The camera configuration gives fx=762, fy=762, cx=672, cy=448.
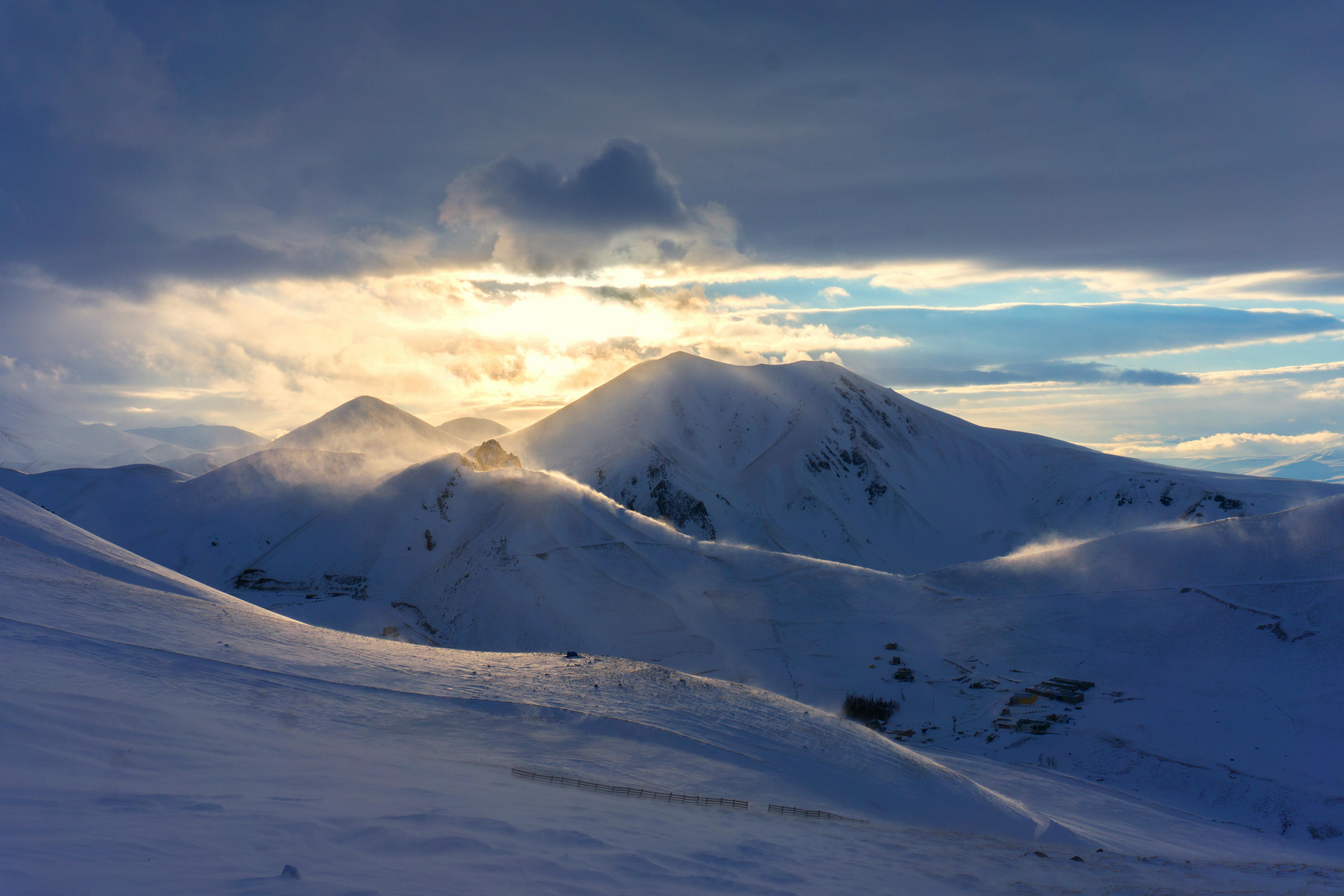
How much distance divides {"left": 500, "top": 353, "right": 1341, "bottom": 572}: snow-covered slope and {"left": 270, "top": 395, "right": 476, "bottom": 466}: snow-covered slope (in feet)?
82.6

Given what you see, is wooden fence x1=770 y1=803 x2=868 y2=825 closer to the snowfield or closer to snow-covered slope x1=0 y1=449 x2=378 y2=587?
the snowfield

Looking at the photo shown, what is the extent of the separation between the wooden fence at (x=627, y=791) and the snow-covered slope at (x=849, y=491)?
5067 inches

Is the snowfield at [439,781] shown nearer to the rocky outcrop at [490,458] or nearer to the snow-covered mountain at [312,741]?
the snow-covered mountain at [312,741]

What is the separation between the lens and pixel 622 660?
37.9 metres

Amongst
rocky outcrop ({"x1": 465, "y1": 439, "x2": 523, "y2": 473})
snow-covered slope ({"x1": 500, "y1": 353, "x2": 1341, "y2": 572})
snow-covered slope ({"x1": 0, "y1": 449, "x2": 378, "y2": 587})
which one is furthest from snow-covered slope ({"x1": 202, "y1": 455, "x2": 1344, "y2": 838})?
snow-covered slope ({"x1": 500, "y1": 353, "x2": 1341, "y2": 572})

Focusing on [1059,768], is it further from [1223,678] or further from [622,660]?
[622,660]

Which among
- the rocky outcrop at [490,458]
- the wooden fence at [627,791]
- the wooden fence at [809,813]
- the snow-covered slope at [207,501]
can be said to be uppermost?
the rocky outcrop at [490,458]

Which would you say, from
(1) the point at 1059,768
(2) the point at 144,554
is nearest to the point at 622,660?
(1) the point at 1059,768

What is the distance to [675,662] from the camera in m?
62.1

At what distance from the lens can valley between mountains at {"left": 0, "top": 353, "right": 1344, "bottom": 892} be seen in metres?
20.7

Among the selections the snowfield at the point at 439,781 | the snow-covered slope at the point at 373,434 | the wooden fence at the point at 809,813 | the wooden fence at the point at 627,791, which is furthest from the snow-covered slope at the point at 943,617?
the snow-covered slope at the point at 373,434

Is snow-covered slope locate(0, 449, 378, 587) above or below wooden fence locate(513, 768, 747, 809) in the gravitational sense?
above

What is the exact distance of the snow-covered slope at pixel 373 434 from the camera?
15388 centimetres

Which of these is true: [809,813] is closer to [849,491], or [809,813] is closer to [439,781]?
[439,781]
